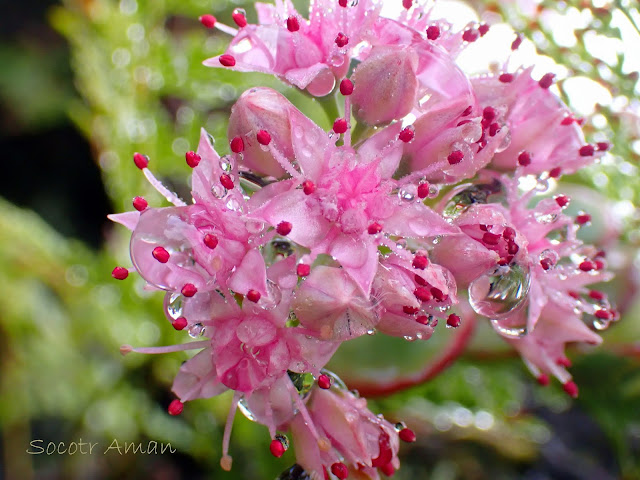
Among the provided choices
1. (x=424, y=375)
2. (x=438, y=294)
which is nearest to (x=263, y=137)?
(x=438, y=294)

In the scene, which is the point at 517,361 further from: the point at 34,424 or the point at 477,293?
the point at 34,424

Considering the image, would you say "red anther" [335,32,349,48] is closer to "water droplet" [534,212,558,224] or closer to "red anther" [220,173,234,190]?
"red anther" [220,173,234,190]

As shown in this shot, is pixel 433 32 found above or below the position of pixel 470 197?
above

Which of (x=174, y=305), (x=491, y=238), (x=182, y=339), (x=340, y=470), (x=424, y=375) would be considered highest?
(x=491, y=238)

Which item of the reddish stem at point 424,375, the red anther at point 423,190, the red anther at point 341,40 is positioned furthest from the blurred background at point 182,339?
the red anther at point 423,190

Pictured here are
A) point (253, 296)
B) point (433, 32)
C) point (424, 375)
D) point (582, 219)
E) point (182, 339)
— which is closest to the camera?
point (253, 296)

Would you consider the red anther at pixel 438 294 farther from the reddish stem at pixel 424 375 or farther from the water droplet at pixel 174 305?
the reddish stem at pixel 424 375

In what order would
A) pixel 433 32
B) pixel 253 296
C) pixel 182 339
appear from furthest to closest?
pixel 182 339, pixel 433 32, pixel 253 296

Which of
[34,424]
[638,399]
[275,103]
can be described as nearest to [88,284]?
[34,424]

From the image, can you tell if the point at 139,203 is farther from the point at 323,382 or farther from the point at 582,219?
the point at 582,219
